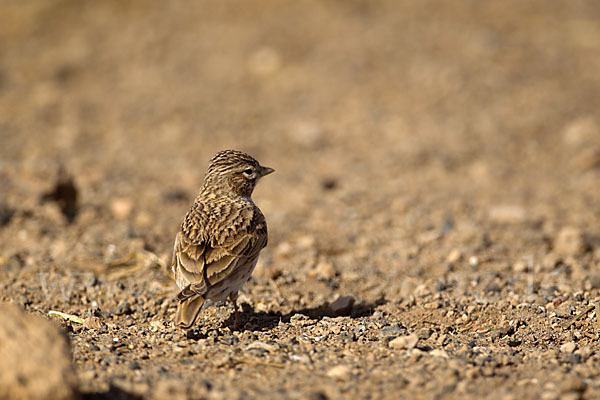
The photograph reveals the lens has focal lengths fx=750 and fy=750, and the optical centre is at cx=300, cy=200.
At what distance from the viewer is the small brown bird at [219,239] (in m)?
5.27

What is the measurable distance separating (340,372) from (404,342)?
675mm

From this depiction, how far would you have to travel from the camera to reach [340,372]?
14.8ft

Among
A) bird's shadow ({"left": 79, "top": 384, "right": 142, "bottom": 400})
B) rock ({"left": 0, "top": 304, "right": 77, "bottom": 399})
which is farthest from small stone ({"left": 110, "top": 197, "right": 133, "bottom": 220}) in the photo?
rock ({"left": 0, "top": 304, "right": 77, "bottom": 399})

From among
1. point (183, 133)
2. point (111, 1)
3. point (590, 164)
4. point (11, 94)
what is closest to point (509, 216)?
point (590, 164)

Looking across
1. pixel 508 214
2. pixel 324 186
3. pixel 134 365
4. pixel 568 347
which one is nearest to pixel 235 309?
pixel 134 365

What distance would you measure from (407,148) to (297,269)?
494 cm

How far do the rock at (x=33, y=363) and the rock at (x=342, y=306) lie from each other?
287cm

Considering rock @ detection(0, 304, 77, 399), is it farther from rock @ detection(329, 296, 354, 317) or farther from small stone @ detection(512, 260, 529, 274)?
small stone @ detection(512, 260, 529, 274)

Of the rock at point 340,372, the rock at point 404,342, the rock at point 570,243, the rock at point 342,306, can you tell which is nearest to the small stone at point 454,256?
the rock at point 570,243

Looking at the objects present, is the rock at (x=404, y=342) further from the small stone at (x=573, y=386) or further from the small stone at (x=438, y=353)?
the small stone at (x=573, y=386)

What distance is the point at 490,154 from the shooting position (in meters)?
11.6

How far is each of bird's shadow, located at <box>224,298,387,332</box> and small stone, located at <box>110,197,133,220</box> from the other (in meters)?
3.11

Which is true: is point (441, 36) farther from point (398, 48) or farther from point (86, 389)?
point (86, 389)

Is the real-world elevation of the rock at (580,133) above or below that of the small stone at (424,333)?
above
